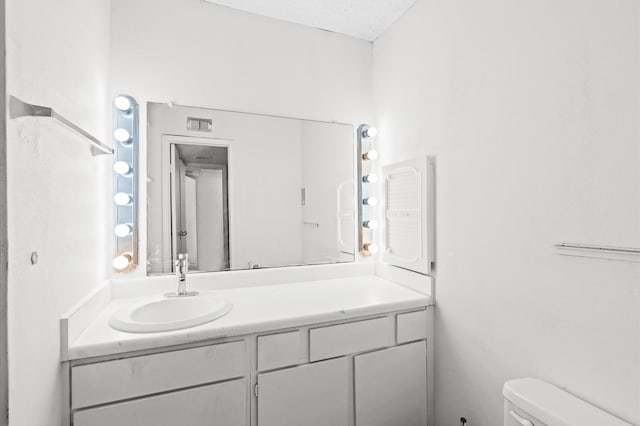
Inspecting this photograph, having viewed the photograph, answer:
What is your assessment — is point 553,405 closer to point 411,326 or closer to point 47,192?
point 411,326

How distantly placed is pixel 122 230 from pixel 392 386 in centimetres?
154

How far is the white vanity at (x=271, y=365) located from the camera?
112cm

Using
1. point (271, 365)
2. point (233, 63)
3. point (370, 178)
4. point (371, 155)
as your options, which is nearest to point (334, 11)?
point (233, 63)

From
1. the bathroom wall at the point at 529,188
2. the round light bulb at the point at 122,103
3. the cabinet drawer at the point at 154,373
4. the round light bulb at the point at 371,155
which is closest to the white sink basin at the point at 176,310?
the cabinet drawer at the point at 154,373

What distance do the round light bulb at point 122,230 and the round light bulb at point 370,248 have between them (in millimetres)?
1412

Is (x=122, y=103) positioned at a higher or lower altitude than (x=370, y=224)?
higher

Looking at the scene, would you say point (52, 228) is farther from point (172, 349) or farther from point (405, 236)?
point (405, 236)

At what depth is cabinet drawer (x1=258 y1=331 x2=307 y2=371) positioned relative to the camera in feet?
4.32

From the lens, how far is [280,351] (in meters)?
1.35

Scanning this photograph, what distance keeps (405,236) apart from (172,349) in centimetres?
129

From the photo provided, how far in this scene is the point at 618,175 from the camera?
3.06 ft

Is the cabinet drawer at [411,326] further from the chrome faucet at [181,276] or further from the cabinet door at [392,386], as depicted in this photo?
the chrome faucet at [181,276]

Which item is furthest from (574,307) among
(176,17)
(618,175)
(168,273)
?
(176,17)

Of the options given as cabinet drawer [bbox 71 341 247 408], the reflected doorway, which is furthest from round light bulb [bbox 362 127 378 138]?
cabinet drawer [bbox 71 341 247 408]
